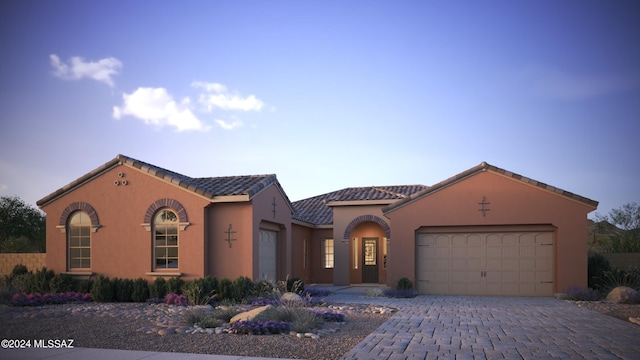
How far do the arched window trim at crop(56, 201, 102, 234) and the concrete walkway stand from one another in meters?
10.1

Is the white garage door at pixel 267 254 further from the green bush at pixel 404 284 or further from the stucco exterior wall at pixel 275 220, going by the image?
the green bush at pixel 404 284

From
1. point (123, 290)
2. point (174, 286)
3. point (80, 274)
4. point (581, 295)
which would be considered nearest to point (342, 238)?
point (174, 286)

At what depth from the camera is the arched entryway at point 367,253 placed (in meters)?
26.2

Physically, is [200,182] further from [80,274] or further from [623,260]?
[623,260]

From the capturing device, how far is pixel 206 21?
16578 millimetres

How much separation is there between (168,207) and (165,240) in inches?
44.0

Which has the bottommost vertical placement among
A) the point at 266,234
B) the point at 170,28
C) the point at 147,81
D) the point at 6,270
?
the point at 6,270

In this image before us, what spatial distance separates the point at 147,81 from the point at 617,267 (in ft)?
60.7

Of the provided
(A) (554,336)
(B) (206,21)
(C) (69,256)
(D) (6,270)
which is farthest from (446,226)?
(D) (6,270)

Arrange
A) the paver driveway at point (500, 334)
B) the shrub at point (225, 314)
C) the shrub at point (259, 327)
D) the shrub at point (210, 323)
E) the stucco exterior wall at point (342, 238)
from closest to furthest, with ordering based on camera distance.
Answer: the paver driveway at point (500, 334)
the shrub at point (259, 327)
the shrub at point (210, 323)
the shrub at point (225, 314)
the stucco exterior wall at point (342, 238)

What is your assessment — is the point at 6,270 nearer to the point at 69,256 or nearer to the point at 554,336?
the point at 69,256

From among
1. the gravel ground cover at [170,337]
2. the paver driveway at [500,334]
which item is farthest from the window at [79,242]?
the paver driveway at [500,334]

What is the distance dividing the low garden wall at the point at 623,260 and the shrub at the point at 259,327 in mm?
15379

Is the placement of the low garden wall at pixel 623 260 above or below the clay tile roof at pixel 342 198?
below
